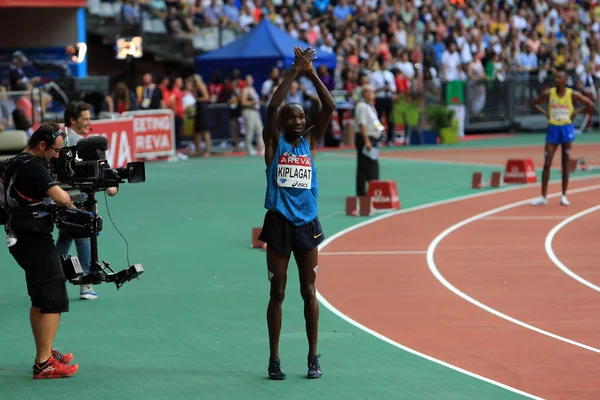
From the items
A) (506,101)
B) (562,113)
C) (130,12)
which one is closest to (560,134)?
(562,113)

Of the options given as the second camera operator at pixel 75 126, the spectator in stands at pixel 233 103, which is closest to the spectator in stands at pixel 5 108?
the spectator in stands at pixel 233 103

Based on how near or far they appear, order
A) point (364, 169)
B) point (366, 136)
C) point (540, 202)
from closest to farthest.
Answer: point (366, 136)
point (540, 202)
point (364, 169)

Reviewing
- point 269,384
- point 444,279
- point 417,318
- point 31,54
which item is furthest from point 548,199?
point 31,54

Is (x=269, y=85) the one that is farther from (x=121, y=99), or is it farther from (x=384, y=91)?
(x=121, y=99)

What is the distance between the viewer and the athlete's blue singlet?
8.80 meters

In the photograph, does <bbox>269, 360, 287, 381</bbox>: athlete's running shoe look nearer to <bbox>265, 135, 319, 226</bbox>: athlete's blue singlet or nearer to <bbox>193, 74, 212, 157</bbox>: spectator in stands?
<bbox>265, 135, 319, 226</bbox>: athlete's blue singlet

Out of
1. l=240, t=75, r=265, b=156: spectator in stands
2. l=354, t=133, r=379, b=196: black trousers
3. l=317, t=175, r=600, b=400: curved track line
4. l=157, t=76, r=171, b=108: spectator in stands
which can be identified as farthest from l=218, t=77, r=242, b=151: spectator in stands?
l=354, t=133, r=379, b=196: black trousers

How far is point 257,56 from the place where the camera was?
1319 inches

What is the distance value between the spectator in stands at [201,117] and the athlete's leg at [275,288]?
2176 cm

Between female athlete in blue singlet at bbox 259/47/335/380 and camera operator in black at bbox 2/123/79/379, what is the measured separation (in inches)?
61.5

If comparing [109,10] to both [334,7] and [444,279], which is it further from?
[444,279]

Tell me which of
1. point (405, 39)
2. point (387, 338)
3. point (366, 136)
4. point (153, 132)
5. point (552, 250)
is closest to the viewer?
point (387, 338)

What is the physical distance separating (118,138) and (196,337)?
16252mm

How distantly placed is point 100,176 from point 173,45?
1131 inches
